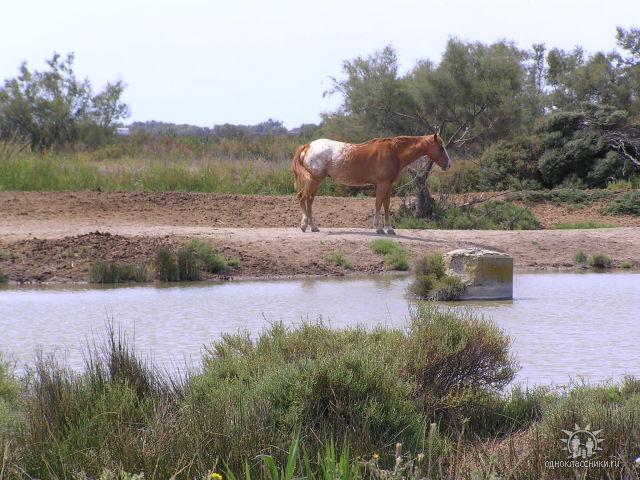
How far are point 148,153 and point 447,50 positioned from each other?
11.8 m

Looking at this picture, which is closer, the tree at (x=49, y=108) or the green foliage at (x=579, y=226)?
the green foliage at (x=579, y=226)

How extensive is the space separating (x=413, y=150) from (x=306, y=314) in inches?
375

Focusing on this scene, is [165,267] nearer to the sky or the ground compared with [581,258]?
nearer to the sky

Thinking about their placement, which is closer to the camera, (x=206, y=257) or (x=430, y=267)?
(x=430, y=267)

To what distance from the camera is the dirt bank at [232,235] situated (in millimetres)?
17531

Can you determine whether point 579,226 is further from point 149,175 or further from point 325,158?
point 149,175

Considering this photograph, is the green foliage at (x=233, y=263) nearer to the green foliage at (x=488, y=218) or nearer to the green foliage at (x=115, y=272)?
the green foliage at (x=115, y=272)

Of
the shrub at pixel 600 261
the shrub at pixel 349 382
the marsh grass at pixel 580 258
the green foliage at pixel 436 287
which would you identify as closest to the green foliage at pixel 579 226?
the marsh grass at pixel 580 258

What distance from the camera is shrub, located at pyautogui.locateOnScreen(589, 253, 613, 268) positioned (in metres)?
19.5

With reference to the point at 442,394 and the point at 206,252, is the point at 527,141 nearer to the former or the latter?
the point at 206,252

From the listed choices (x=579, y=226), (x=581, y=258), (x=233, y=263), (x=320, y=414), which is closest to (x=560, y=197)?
(x=579, y=226)

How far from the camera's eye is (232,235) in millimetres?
19234

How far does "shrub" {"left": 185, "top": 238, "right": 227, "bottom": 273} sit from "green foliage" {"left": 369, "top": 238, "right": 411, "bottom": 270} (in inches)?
129

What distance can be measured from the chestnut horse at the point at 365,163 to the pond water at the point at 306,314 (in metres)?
3.67
